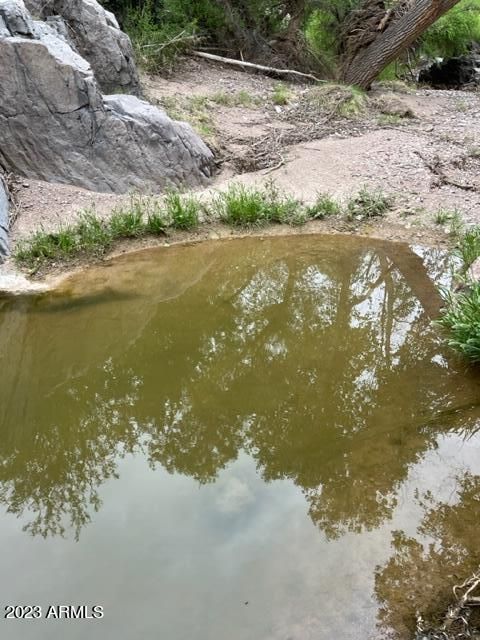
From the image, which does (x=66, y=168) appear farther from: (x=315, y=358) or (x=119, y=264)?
(x=315, y=358)

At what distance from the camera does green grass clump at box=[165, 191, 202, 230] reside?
7.25 metres

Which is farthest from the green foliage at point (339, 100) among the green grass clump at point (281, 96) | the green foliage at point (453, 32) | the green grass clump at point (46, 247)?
the green foliage at point (453, 32)

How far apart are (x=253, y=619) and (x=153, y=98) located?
898 centimetres

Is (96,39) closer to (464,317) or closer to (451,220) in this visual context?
(451,220)

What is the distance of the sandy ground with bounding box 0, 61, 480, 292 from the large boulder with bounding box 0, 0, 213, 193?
30 cm

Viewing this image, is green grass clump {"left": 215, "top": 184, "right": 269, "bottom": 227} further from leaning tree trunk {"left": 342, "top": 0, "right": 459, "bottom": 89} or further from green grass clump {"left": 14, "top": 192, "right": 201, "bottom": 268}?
leaning tree trunk {"left": 342, "top": 0, "right": 459, "bottom": 89}

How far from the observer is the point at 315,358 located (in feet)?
16.3

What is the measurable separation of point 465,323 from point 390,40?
29.8 feet

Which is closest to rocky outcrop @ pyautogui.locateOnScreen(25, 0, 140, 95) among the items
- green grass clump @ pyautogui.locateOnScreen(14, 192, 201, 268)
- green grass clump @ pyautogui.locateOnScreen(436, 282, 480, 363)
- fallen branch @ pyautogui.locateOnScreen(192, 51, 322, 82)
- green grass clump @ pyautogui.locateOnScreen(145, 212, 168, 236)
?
green grass clump @ pyautogui.locateOnScreen(14, 192, 201, 268)

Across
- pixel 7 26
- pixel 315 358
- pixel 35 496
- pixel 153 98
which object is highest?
pixel 7 26

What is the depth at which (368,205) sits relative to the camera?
24.7 feet

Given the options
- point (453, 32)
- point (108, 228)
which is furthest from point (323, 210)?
point (453, 32)

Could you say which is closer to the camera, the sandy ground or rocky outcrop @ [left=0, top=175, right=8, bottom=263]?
rocky outcrop @ [left=0, top=175, right=8, bottom=263]

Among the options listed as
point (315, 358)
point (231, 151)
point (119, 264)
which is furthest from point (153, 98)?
point (315, 358)
